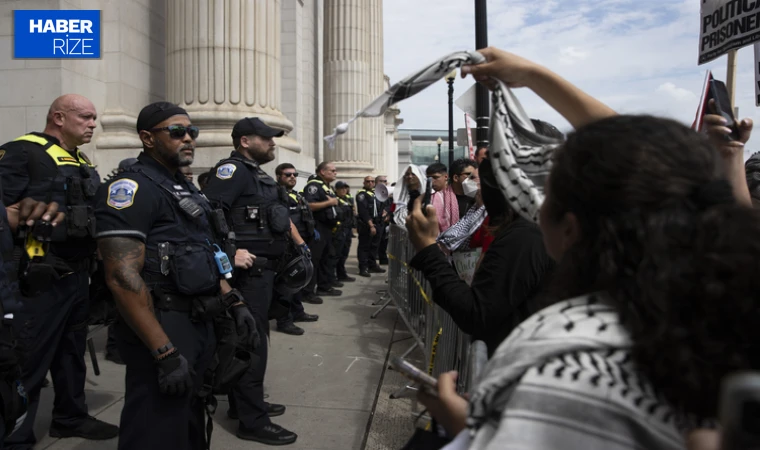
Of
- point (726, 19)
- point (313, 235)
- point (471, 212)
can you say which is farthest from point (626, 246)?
point (313, 235)

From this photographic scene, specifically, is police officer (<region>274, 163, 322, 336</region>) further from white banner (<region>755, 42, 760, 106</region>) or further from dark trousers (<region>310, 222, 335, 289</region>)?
white banner (<region>755, 42, 760, 106</region>)

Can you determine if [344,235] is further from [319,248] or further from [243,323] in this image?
[243,323]

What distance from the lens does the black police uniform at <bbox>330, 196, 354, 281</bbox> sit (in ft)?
36.8

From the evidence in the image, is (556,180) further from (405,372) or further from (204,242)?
(204,242)

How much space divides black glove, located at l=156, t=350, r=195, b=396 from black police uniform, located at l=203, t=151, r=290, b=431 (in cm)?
143

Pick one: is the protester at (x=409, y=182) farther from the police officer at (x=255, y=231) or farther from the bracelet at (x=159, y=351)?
the bracelet at (x=159, y=351)

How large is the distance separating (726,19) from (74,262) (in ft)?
16.9

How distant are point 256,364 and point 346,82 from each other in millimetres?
14577

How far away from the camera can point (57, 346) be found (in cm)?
411

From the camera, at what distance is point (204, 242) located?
3080mm

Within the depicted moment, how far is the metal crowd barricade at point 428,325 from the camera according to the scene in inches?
126

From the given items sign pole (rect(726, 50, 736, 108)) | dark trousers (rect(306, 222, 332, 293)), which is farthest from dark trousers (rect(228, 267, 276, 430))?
dark trousers (rect(306, 222, 332, 293))

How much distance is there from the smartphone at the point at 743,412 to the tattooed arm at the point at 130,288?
8.30 feet

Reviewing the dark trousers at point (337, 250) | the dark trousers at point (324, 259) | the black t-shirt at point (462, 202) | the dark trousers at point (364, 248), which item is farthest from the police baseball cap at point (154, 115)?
the dark trousers at point (364, 248)
